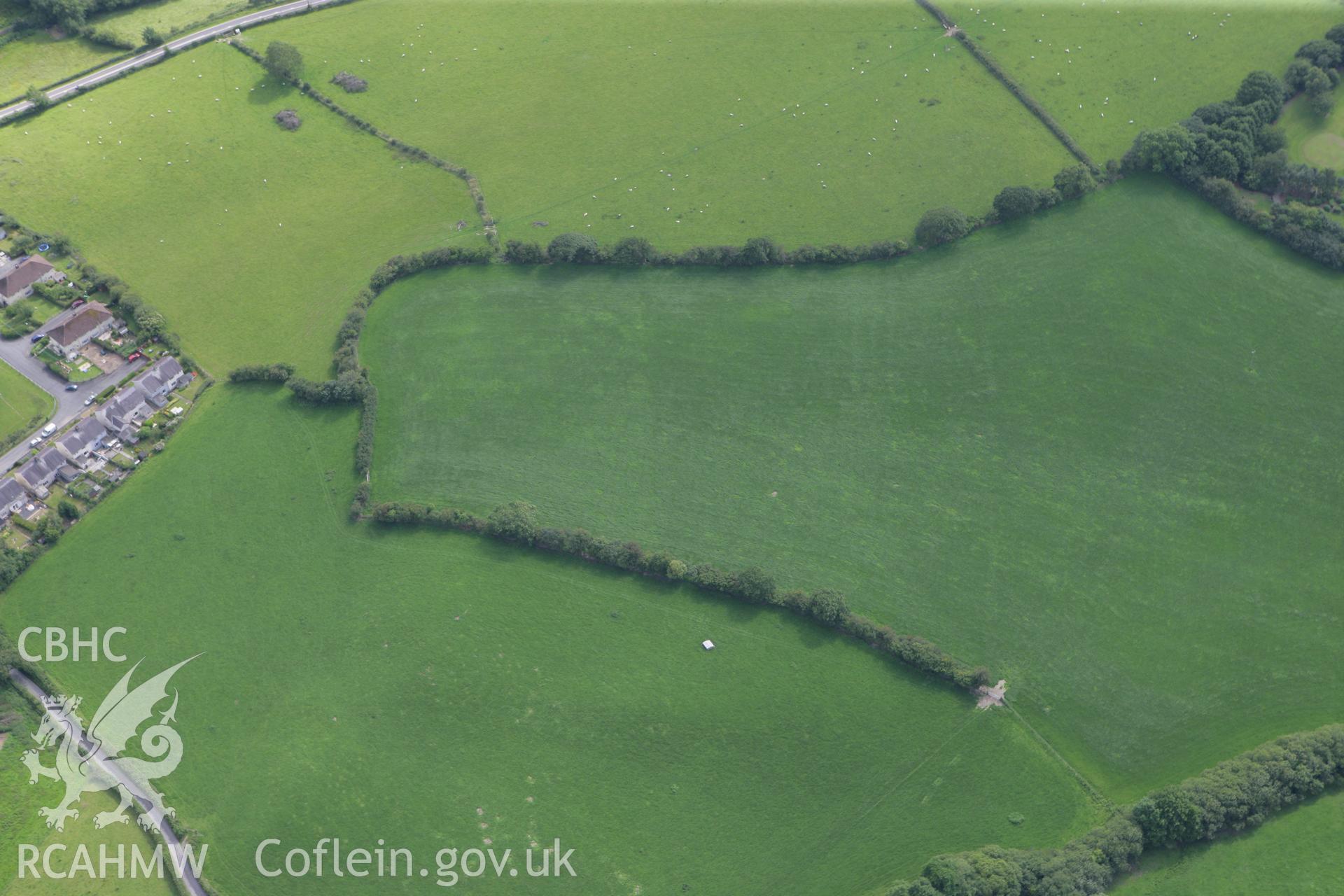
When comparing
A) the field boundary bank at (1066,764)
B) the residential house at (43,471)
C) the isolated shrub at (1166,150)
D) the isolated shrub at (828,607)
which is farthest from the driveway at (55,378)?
the isolated shrub at (1166,150)

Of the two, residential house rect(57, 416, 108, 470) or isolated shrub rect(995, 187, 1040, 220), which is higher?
isolated shrub rect(995, 187, 1040, 220)

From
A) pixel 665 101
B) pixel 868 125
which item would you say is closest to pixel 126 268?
pixel 665 101

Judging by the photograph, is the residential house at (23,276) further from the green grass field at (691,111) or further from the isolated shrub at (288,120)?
the green grass field at (691,111)

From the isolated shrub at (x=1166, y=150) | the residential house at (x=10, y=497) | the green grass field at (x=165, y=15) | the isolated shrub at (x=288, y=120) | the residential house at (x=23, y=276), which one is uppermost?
the green grass field at (x=165, y=15)

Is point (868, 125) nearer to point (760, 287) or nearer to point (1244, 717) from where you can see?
point (760, 287)

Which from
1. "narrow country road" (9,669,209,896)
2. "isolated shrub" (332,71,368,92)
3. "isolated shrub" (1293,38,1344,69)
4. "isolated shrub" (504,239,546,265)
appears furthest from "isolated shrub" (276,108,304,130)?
"isolated shrub" (1293,38,1344,69)

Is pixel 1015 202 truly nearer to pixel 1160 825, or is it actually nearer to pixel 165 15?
pixel 1160 825

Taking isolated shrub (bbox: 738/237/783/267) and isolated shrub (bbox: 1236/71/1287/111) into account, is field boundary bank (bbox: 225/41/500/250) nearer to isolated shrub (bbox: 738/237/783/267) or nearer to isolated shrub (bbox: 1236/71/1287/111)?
A: isolated shrub (bbox: 738/237/783/267)
